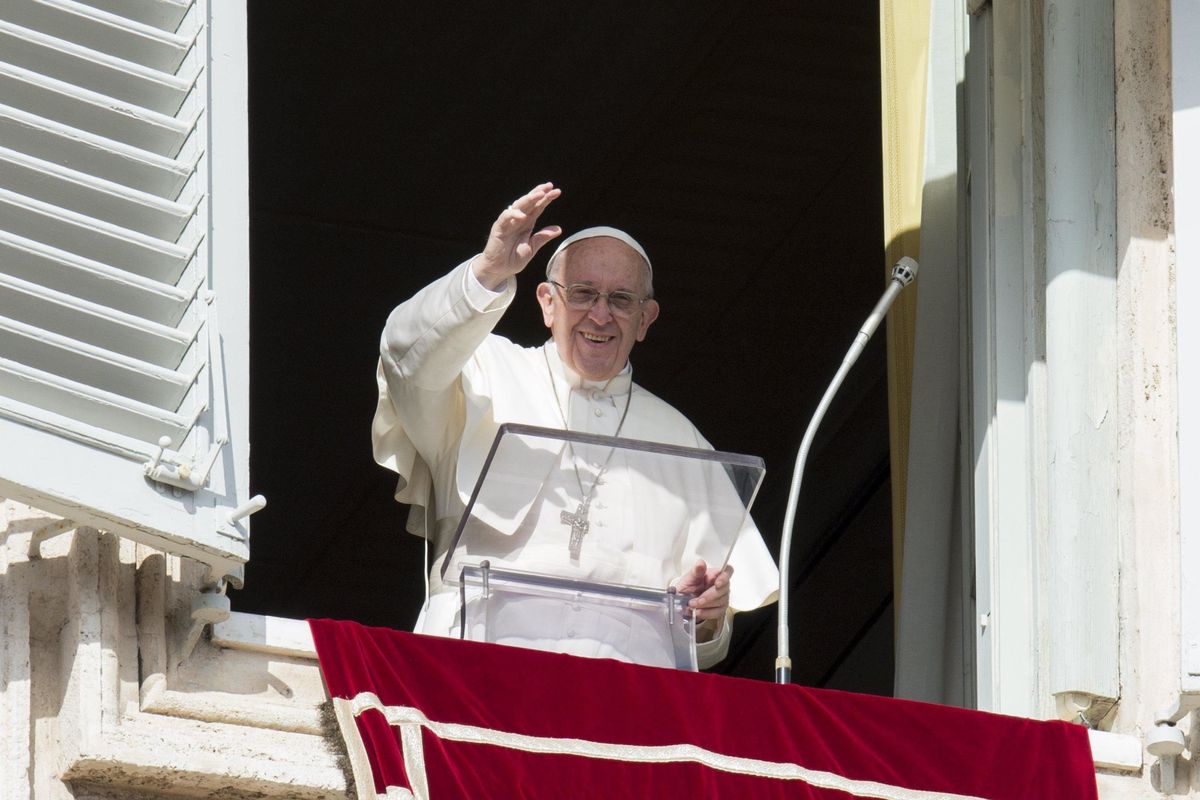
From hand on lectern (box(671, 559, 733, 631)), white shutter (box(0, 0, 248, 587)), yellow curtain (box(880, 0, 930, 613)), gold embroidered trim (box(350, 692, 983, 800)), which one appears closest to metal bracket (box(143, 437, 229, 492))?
white shutter (box(0, 0, 248, 587))

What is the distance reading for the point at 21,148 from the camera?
163 inches

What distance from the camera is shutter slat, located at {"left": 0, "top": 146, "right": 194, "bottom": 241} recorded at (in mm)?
4098

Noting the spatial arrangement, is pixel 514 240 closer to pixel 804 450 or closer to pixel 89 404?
pixel 804 450

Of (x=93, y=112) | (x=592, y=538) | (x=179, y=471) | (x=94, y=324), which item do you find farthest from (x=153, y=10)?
(x=592, y=538)

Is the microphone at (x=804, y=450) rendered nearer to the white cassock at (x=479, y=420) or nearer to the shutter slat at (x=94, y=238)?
the white cassock at (x=479, y=420)

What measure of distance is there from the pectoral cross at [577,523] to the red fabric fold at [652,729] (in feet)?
1.43

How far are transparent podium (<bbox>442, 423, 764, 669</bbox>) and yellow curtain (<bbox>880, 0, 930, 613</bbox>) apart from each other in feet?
2.82

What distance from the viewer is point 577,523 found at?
4.48 meters

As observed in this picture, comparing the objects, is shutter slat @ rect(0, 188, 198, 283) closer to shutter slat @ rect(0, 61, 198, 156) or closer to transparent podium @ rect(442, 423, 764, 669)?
shutter slat @ rect(0, 61, 198, 156)

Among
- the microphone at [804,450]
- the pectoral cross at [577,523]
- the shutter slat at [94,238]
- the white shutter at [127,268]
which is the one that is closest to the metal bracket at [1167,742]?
the microphone at [804,450]

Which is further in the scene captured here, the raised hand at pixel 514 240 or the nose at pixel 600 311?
the nose at pixel 600 311

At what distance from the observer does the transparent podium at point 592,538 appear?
426cm

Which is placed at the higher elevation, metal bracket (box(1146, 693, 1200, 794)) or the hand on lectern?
the hand on lectern

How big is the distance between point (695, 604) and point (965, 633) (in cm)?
85
